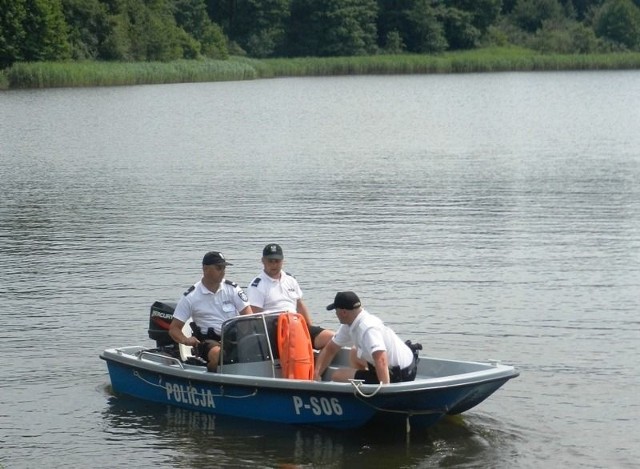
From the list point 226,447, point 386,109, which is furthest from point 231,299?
point 386,109

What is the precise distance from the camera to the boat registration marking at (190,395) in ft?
40.5

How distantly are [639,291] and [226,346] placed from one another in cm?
757

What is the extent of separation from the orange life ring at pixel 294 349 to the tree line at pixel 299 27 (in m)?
64.7

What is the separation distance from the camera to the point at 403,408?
11.3 m

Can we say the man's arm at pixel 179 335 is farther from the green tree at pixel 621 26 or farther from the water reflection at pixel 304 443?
the green tree at pixel 621 26

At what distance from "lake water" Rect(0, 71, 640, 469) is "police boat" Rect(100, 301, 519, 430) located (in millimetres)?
221

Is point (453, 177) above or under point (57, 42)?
under

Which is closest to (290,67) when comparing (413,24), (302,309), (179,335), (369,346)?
(413,24)

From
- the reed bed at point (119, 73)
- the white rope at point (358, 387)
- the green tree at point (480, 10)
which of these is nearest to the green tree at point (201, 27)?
the reed bed at point (119, 73)

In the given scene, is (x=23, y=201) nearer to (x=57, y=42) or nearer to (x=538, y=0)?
Result: (x=57, y=42)

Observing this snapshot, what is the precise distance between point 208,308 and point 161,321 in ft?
2.53

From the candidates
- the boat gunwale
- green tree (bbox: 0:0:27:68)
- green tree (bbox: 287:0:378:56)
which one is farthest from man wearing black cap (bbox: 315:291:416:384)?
green tree (bbox: 287:0:378:56)

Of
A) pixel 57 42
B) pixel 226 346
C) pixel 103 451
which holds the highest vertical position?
pixel 57 42

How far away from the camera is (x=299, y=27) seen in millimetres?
103250
